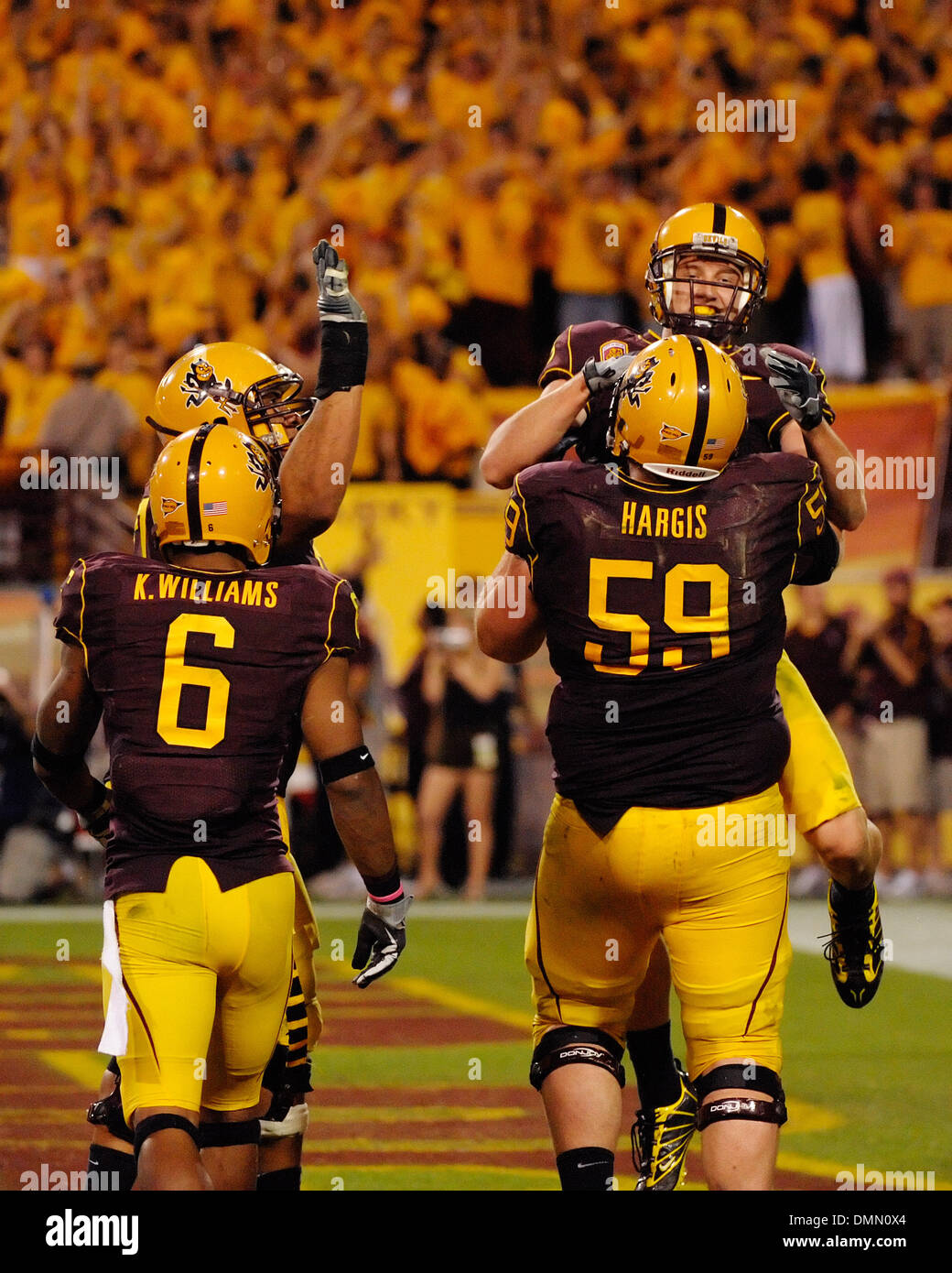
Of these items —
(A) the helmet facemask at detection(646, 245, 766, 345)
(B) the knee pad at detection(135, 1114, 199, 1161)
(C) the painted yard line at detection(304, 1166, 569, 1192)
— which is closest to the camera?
(B) the knee pad at detection(135, 1114, 199, 1161)

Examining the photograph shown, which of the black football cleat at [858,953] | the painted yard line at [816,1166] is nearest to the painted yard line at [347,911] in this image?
the painted yard line at [816,1166]

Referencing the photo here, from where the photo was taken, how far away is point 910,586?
12.4 m

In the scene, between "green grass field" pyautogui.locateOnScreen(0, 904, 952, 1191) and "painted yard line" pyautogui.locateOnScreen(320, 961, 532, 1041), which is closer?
"green grass field" pyautogui.locateOnScreen(0, 904, 952, 1191)

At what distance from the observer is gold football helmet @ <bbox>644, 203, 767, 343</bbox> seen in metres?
4.20

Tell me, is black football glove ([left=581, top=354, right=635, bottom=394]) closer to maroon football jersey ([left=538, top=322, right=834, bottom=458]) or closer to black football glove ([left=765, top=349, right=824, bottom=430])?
maroon football jersey ([left=538, top=322, right=834, bottom=458])

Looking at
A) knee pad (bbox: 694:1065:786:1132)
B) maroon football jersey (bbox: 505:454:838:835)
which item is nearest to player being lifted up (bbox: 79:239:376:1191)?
maroon football jersey (bbox: 505:454:838:835)

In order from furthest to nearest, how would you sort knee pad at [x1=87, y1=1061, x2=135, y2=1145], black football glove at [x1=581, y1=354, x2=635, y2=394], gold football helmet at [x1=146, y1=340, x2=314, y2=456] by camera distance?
gold football helmet at [x1=146, y1=340, x2=314, y2=456], knee pad at [x1=87, y1=1061, x2=135, y2=1145], black football glove at [x1=581, y1=354, x2=635, y2=394]

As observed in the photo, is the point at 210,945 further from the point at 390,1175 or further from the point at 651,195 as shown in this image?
the point at 651,195

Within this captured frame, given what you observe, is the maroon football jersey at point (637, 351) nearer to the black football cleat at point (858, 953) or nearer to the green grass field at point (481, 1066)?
the black football cleat at point (858, 953)

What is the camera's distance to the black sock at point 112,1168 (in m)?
4.09

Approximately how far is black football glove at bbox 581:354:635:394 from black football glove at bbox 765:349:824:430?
0.39m
